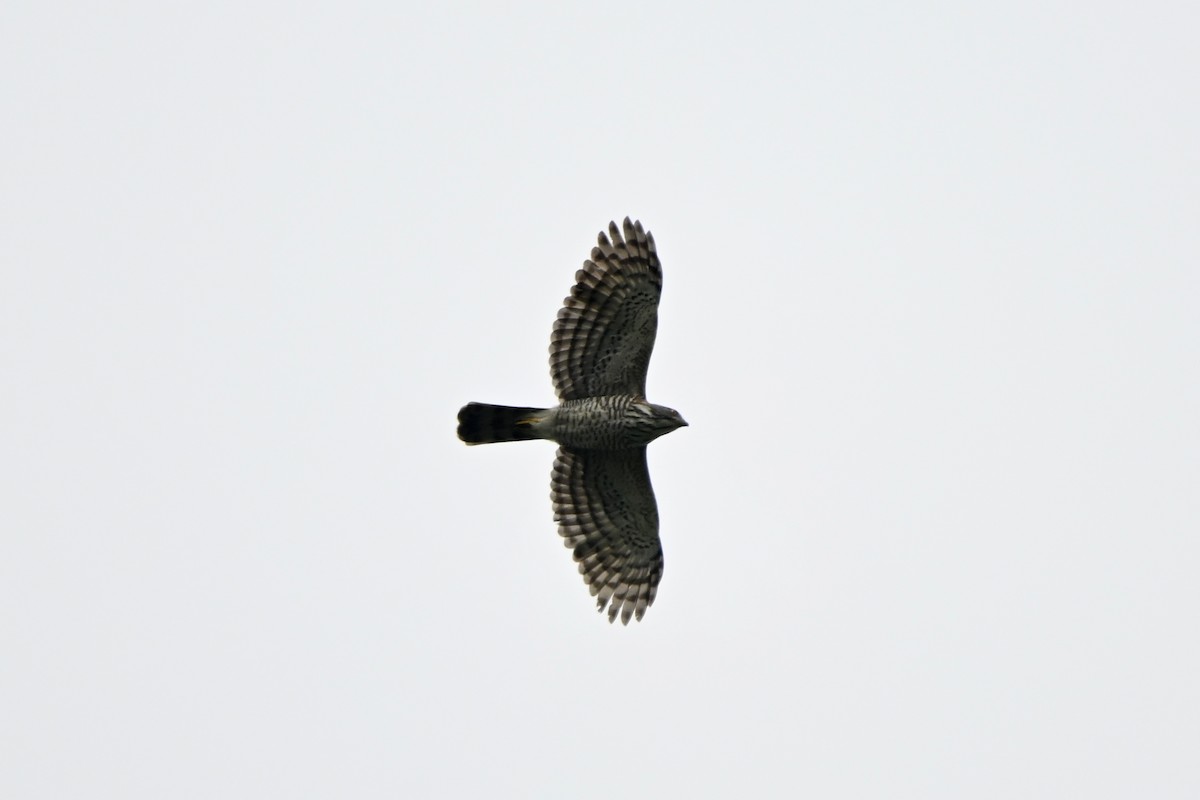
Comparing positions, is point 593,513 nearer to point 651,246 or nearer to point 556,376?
point 556,376

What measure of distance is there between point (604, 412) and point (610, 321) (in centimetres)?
98

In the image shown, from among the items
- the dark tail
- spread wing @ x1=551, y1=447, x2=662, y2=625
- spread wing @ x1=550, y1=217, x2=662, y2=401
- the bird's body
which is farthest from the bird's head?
the dark tail

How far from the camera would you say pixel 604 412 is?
66.1 feet

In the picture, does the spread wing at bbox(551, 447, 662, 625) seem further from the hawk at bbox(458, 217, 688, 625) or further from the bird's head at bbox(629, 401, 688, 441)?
the bird's head at bbox(629, 401, 688, 441)

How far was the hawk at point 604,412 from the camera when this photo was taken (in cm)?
2002

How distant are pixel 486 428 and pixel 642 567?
2.49m

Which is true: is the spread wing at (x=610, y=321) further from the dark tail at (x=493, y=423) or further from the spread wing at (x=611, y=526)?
the spread wing at (x=611, y=526)

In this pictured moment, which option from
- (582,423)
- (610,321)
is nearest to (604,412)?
(582,423)

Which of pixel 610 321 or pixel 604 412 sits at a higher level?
pixel 610 321

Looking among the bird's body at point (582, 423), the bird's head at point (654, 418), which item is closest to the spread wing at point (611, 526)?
the bird's body at point (582, 423)

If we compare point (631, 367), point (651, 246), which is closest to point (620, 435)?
point (631, 367)

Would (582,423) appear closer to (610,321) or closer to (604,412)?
(604,412)

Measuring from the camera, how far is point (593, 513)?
21.2m

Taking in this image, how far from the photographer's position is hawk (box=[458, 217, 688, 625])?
20016mm
